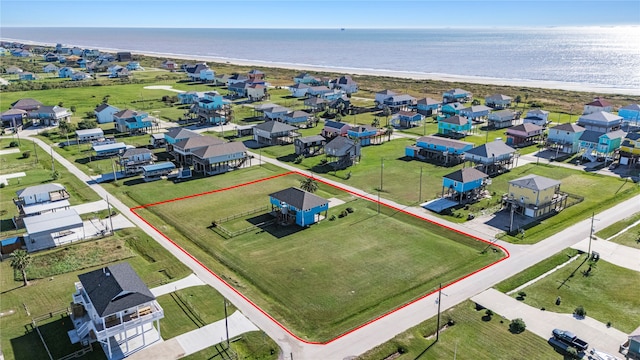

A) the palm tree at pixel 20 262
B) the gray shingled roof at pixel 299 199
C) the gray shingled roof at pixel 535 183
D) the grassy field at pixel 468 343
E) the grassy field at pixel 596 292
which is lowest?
the grassy field at pixel 468 343

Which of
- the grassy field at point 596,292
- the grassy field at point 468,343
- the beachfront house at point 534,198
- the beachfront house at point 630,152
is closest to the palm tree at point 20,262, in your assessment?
the grassy field at point 468,343

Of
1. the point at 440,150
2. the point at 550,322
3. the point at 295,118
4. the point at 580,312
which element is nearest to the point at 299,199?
the point at 550,322

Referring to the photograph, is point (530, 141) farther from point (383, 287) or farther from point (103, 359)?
point (103, 359)

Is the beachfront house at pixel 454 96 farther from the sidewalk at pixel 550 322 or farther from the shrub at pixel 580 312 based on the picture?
the shrub at pixel 580 312

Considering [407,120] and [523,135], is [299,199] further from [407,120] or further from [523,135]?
[407,120]

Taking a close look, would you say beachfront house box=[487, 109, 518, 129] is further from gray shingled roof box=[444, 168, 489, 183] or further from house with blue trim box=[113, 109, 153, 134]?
house with blue trim box=[113, 109, 153, 134]

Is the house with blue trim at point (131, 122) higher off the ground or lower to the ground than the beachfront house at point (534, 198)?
higher
